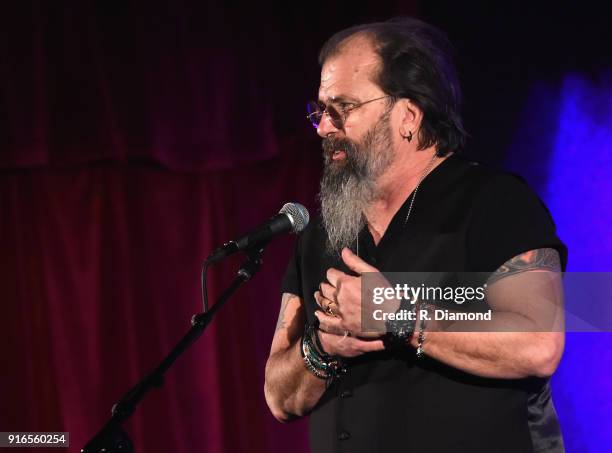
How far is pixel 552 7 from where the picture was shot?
3.16m

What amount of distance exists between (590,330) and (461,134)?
1.18 metres

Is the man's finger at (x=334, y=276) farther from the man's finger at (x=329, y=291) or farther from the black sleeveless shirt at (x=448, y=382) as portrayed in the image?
the black sleeveless shirt at (x=448, y=382)

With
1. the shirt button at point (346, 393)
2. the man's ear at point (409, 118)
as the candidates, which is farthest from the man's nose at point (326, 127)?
the shirt button at point (346, 393)

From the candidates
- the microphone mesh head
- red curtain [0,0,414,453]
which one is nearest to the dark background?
red curtain [0,0,414,453]

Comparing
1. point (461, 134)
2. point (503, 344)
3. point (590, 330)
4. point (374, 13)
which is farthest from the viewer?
point (374, 13)

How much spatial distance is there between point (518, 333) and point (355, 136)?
2.65 ft

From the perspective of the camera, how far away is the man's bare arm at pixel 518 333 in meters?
1.69

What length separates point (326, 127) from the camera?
2209 millimetres

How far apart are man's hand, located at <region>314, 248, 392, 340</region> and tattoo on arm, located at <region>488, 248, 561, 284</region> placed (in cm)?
30

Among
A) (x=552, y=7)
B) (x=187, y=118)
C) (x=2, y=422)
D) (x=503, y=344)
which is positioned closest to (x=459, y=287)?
(x=503, y=344)

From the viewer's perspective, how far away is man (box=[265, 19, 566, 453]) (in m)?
1.74

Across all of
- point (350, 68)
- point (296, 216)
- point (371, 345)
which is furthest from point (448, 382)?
point (350, 68)

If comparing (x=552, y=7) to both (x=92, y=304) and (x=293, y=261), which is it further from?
(x=92, y=304)

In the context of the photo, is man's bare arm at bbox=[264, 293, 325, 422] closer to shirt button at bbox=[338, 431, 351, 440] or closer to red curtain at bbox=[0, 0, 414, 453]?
shirt button at bbox=[338, 431, 351, 440]
